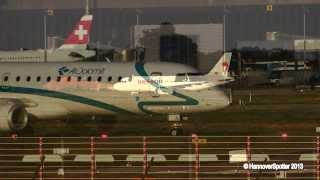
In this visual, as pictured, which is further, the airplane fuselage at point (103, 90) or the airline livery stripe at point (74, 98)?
the airline livery stripe at point (74, 98)

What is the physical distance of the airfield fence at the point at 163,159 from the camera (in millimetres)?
24516

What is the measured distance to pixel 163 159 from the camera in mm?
27250

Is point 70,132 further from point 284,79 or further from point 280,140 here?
point 284,79

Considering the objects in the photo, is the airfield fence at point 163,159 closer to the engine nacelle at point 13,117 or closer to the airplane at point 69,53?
the engine nacelle at point 13,117

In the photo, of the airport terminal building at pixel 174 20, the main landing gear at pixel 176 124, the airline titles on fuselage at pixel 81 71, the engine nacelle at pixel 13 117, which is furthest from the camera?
the airport terminal building at pixel 174 20

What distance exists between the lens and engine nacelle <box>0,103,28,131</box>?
1444 inches

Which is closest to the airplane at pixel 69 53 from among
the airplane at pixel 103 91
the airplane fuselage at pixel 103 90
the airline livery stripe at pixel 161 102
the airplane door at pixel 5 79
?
the airplane door at pixel 5 79

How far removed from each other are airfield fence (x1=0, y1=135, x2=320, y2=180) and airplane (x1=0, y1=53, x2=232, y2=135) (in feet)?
8.81

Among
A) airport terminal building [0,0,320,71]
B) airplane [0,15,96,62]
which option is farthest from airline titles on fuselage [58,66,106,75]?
airport terminal building [0,0,320,71]

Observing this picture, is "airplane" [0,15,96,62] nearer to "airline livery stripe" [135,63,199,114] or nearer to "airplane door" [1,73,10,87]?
"airplane door" [1,73,10,87]

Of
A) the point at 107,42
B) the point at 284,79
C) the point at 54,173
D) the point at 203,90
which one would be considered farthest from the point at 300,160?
the point at 107,42

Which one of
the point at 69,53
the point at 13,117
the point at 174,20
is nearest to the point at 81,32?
the point at 69,53

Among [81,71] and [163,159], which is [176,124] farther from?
[163,159]

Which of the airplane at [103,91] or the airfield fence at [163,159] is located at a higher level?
the airplane at [103,91]
